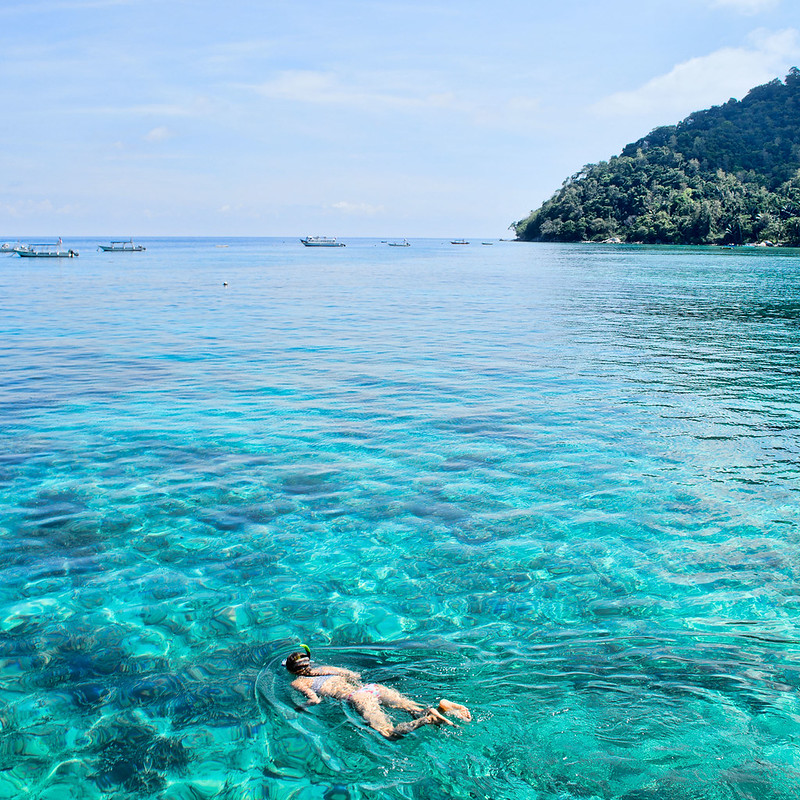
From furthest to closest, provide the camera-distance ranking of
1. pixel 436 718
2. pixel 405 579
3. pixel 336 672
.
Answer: pixel 405 579
pixel 336 672
pixel 436 718

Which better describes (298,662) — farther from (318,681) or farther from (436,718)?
(436,718)

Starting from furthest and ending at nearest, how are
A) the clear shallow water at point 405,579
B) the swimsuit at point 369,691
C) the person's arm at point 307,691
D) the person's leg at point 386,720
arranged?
the person's arm at point 307,691 < the swimsuit at point 369,691 < the person's leg at point 386,720 < the clear shallow water at point 405,579

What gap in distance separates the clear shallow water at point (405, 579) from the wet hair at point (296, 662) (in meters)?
0.21

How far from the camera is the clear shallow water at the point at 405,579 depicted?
22.0 feet

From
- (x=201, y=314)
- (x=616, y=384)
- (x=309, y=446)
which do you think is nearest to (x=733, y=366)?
(x=616, y=384)

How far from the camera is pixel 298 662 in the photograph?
7848 millimetres

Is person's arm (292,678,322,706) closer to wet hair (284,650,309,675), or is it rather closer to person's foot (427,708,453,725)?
wet hair (284,650,309,675)

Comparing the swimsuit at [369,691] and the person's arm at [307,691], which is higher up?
the swimsuit at [369,691]

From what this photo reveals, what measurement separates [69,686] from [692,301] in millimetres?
53508

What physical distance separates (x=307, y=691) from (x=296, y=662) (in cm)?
43

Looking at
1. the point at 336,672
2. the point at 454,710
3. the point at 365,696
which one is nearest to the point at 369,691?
the point at 365,696

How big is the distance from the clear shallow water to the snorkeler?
172 mm

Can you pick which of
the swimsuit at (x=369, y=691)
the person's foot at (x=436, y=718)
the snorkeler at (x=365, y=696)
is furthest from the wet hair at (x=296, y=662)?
the person's foot at (x=436, y=718)

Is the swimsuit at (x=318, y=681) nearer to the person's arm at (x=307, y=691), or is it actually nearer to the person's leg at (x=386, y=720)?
the person's arm at (x=307, y=691)
